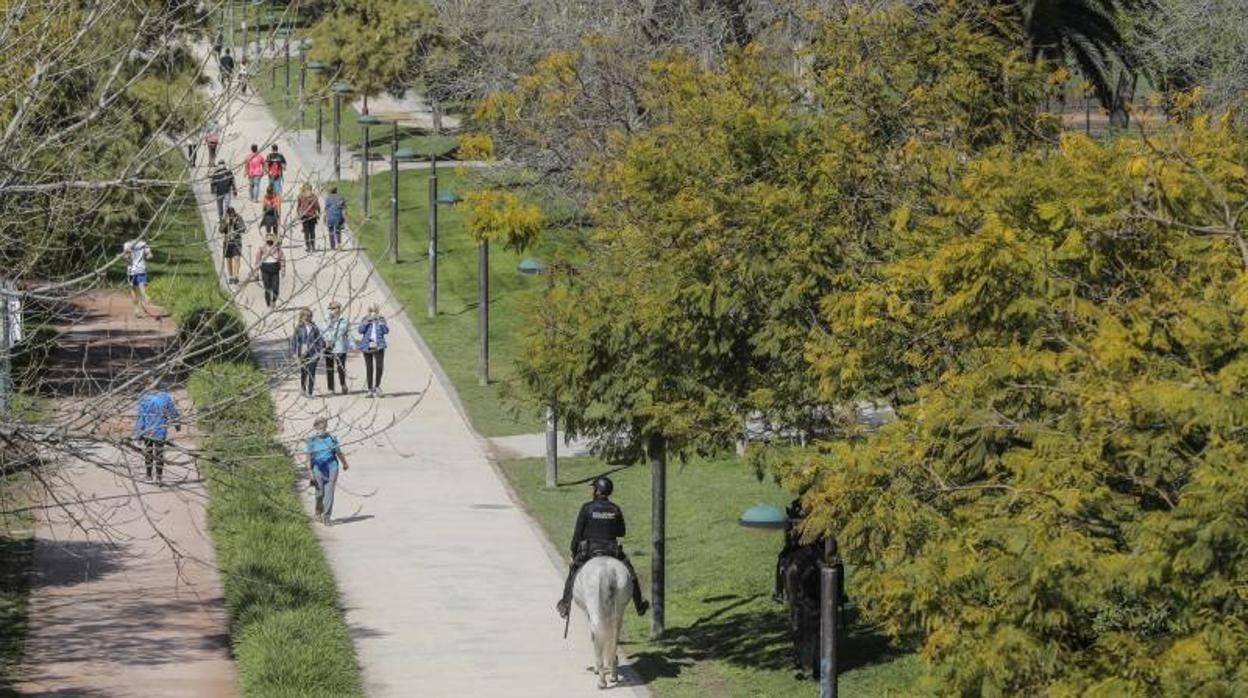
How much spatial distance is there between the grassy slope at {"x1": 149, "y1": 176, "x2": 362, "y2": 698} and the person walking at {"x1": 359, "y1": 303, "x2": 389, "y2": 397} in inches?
150

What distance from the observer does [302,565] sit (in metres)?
25.1

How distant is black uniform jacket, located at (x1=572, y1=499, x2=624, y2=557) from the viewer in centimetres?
2181

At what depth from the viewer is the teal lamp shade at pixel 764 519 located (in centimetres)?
2406

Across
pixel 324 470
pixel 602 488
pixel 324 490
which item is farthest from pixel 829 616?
pixel 324 490

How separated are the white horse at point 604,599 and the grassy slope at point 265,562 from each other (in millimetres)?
2098

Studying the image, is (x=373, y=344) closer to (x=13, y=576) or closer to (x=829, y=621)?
(x=13, y=576)

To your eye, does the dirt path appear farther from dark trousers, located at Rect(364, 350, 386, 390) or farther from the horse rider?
dark trousers, located at Rect(364, 350, 386, 390)

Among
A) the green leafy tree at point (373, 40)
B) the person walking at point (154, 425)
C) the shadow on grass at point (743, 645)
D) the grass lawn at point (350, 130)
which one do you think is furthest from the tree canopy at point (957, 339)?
the grass lawn at point (350, 130)

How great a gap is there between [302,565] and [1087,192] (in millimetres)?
12024

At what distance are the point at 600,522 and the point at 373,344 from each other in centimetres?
1404

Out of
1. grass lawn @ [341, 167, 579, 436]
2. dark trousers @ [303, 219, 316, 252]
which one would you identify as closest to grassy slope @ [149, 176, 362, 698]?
dark trousers @ [303, 219, 316, 252]

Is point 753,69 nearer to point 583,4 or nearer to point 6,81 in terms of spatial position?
point 6,81

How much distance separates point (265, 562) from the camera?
24875mm

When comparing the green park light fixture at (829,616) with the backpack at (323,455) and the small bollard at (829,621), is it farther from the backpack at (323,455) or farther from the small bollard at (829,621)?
the backpack at (323,455)
